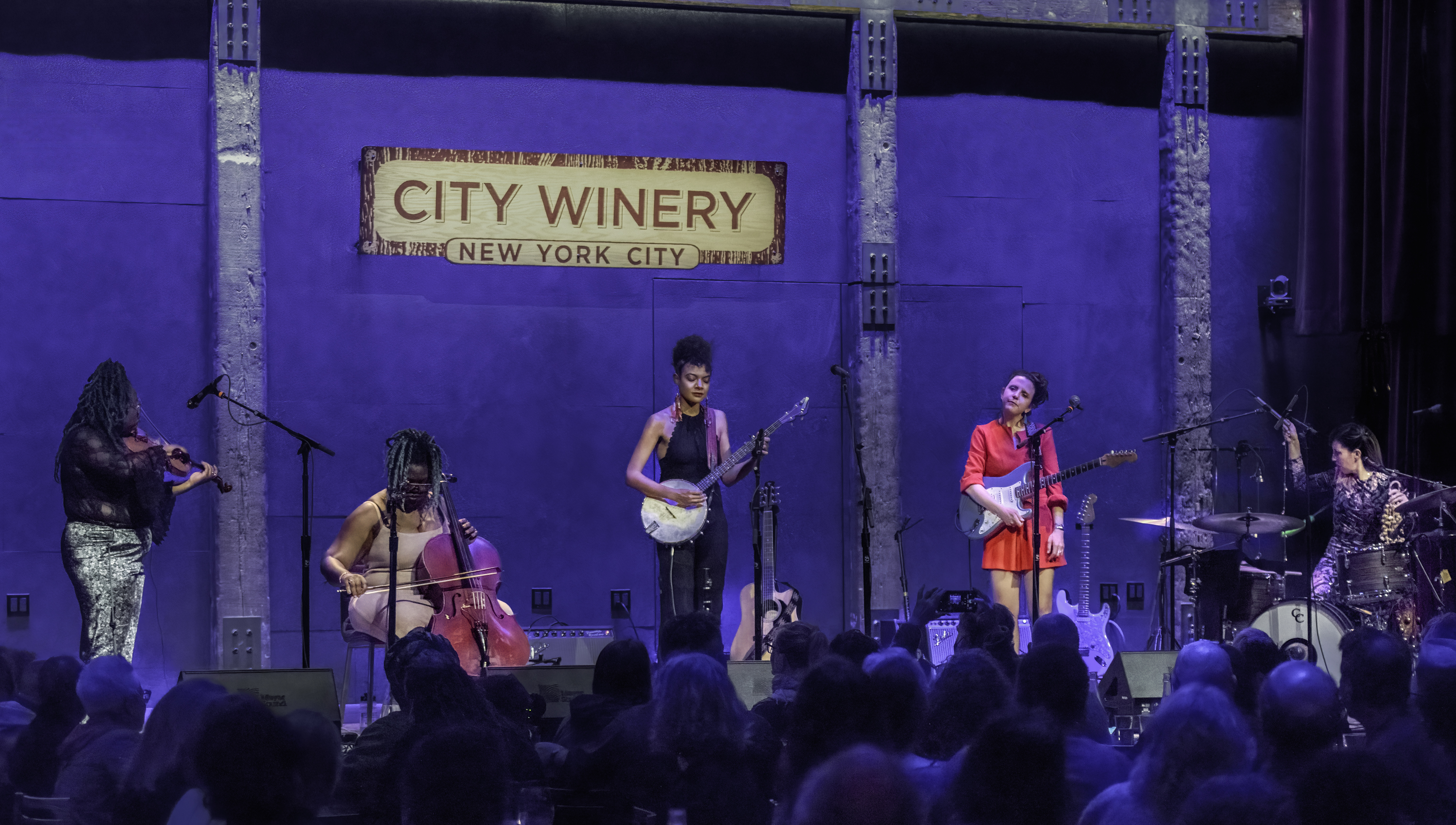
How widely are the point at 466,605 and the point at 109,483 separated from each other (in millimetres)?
2191

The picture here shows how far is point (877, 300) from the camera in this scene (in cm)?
1051

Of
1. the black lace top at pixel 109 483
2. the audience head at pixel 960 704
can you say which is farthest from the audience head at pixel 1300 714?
the black lace top at pixel 109 483

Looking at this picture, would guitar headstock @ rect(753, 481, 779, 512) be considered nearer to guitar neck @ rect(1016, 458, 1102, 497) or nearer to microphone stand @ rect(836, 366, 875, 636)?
microphone stand @ rect(836, 366, 875, 636)

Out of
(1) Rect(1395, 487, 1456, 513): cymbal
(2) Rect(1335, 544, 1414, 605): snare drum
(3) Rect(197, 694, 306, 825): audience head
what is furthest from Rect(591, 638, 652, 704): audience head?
(2) Rect(1335, 544, 1414, 605): snare drum

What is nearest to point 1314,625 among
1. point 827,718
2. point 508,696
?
point 827,718

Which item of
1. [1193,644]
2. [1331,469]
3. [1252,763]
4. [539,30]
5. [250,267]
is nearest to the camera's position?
[1252,763]

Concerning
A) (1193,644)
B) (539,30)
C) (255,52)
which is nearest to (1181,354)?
(539,30)

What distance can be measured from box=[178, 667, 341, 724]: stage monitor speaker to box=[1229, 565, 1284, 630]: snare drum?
608cm

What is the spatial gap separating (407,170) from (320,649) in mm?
3426

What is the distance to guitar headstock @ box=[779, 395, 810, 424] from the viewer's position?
9047mm

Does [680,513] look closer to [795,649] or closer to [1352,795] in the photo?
[795,649]

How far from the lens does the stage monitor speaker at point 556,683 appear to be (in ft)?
18.8

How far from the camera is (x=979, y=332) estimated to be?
10.8 metres

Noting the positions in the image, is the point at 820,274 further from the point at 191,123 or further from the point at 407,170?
the point at 191,123
